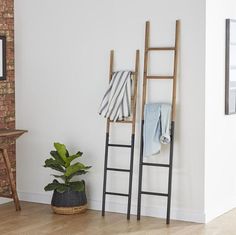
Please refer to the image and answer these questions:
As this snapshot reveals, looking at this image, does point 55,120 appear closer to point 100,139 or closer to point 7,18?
point 100,139

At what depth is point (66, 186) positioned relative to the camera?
6.44 meters

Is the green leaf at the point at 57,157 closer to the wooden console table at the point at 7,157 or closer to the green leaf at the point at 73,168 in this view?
the green leaf at the point at 73,168

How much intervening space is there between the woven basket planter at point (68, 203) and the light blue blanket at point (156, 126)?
87cm

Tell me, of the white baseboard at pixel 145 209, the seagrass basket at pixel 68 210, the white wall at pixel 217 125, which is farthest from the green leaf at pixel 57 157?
the white wall at pixel 217 125

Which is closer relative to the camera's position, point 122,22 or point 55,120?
point 122,22

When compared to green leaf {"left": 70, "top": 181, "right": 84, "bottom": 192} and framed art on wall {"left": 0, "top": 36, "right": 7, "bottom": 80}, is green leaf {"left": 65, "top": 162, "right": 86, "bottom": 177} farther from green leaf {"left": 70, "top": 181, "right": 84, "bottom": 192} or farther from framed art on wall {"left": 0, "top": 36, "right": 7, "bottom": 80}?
framed art on wall {"left": 0, "top": 36, "right": 7, "bottom": 80}

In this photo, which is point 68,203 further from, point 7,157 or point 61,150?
point 7,157

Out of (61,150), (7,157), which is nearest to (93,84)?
(61,150)

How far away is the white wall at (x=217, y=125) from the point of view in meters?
6.11

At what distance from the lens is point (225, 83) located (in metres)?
6.44

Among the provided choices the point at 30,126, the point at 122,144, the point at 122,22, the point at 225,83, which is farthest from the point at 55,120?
the point at 225,83

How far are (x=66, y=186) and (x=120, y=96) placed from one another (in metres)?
1.07

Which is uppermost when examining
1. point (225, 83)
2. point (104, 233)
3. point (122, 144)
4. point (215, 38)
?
point (215, 38)

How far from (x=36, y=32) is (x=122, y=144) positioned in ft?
5.23
